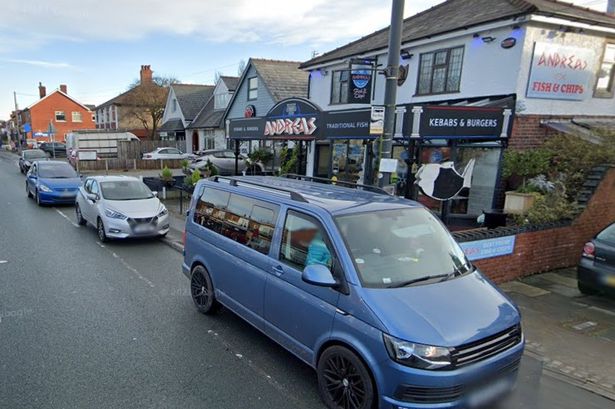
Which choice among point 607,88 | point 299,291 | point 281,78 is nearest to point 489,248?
point 299,291

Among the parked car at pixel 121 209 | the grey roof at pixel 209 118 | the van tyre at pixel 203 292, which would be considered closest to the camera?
the van tyre at pixel 203 292

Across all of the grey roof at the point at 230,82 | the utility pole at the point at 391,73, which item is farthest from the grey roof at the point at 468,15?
the grey roof at the point at 230,82

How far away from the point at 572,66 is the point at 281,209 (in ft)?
33.4

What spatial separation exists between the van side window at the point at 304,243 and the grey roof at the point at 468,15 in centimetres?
872

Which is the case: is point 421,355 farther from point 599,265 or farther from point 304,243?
point 599,265

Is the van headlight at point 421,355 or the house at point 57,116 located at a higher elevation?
the house at point 57,116

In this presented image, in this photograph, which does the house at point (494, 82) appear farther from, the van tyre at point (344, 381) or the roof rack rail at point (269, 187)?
the van tyre at point (344, 381)

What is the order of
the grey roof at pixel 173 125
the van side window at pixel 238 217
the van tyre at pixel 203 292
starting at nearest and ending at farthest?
the van side window at pixel 238 217
the van tyre at pixel 203 292
the grey roof at pixel 173 125

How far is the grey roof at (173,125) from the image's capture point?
34.7 metres

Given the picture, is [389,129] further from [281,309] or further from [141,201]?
[141,201]

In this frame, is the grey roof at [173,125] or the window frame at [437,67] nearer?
the window frame at [437,67]

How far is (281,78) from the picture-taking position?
23609 mm

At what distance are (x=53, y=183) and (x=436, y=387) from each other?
14.8 metres

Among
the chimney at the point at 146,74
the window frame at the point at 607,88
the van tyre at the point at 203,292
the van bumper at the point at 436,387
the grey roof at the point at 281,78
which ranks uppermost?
the chimney at the point at 146,74
